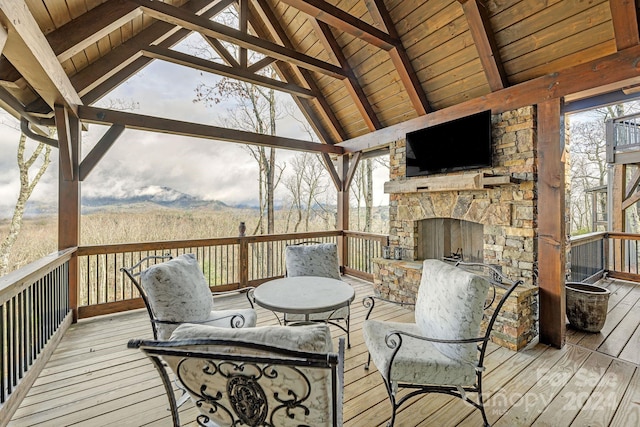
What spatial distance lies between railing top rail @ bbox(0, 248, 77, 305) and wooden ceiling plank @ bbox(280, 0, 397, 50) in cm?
339

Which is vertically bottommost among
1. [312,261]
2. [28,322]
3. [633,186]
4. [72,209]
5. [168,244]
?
[28,322]

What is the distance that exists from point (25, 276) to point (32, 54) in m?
1.76

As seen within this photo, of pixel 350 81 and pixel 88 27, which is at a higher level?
pixel 350 81

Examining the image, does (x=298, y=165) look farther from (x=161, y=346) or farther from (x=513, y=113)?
(x=161, y=346)

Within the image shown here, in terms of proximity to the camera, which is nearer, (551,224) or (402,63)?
(551,224)

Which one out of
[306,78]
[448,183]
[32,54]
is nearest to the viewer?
[32,54]

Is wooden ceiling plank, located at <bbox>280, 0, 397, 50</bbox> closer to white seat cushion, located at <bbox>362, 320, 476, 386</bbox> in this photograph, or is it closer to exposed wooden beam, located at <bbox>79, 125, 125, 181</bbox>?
exposed wooden beam, located at <bbox>79, 125, 125, 181</bbox>

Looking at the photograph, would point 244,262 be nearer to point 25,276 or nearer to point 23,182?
point 25,276

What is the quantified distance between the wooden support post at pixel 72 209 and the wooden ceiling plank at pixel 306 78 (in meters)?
3.49

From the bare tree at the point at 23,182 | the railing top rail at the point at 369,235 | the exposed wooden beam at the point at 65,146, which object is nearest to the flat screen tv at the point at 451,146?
the railing top rail at the point at 369,235

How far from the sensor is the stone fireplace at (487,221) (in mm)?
3186

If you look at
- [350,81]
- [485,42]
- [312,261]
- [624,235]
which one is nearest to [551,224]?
[485,42]

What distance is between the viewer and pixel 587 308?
335 centimetres

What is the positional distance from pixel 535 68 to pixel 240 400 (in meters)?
4.19
